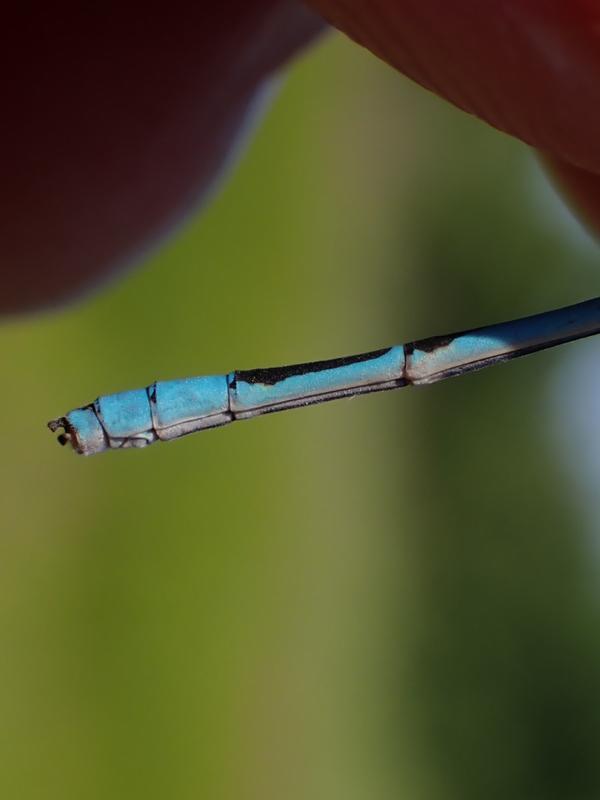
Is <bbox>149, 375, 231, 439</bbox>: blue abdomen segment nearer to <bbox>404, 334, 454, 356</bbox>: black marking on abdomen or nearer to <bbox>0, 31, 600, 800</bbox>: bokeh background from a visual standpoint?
<bbox>404, 334, 454, 356</bbox>: black marking on abdomen

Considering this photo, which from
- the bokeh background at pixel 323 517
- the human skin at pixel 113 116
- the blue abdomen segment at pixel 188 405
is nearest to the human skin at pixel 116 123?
the human skin at pixel 113 116

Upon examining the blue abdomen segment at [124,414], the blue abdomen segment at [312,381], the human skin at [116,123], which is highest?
the human skin at [116,123]

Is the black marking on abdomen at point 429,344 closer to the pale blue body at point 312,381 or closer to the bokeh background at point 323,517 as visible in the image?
the pale blue body at point 312,381

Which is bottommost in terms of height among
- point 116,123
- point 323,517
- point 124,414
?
point 124,414

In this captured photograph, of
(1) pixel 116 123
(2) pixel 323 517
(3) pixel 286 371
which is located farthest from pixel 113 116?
(2) pixel 323 517

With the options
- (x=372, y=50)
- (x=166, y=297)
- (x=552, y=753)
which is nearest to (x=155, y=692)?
(x=166, y=297)

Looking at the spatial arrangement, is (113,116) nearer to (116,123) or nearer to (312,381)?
(116,123)

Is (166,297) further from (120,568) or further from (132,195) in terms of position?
(132,195)
